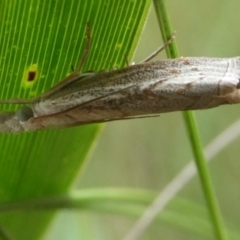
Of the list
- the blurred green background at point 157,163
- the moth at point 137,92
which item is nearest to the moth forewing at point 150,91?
the moth at point 137,92

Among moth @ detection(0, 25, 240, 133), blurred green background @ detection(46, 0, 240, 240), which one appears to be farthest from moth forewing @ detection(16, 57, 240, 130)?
blurred green background @ detection(46, 0, 240, 240)

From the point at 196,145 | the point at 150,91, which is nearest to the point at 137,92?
the point at 150,91

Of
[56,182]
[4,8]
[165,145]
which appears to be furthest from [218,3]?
[4,8]

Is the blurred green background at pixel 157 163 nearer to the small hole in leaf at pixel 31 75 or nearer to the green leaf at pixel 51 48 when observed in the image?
the green leaf at pixel 51 48

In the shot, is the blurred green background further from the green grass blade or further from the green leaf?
the green grass blade

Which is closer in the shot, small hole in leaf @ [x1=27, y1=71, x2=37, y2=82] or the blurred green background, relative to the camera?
small hole in leaf @ [x1=27, y1=71, x2=37, y2=82]

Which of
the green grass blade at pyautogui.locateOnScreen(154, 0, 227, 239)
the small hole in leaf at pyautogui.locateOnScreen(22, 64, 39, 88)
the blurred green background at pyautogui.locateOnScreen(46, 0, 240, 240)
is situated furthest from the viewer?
the blurred green background at pyautogui.locateOnScreen(46, 0, 240, 240)
